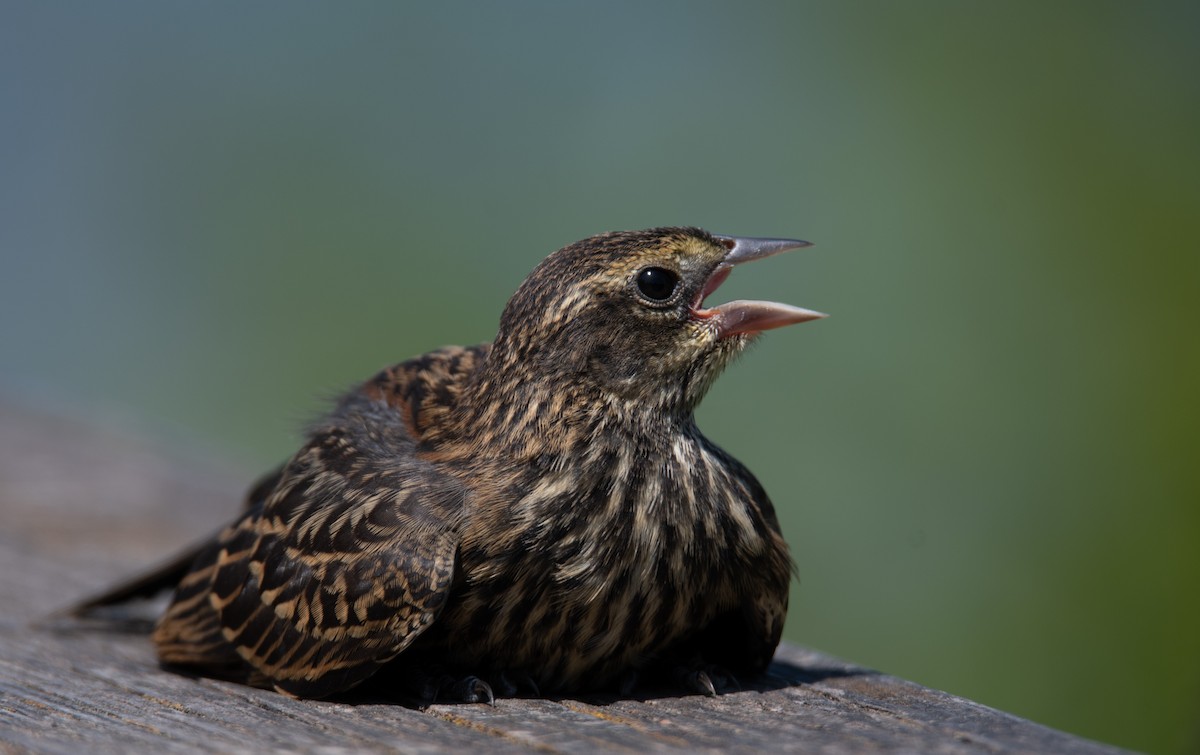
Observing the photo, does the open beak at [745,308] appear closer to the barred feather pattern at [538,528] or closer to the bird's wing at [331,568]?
the barred feather pattern at [538,528]

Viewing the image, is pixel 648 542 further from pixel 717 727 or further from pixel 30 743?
pixel 30 743

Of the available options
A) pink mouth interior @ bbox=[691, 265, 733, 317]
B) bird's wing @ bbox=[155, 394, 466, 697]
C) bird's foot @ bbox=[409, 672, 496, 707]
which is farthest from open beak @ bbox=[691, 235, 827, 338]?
bird's foot @ bbox=[409, 672, 496, 707]

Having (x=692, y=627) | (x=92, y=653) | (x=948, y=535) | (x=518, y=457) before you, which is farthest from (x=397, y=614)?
(x=948, y=535)

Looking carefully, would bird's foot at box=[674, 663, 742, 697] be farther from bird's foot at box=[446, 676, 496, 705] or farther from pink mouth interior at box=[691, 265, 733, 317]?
pink mouth interior at box=[691, 265, 733, 317]

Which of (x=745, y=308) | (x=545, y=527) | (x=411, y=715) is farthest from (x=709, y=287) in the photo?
(x=411, y=715)

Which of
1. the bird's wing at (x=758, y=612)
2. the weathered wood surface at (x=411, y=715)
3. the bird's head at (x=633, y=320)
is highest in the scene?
the bird's head at (x=633, y=320)

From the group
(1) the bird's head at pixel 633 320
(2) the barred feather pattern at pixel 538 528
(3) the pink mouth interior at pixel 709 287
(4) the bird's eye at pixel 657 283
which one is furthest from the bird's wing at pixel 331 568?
(3) the pink mouth interior at pixel 709 287
